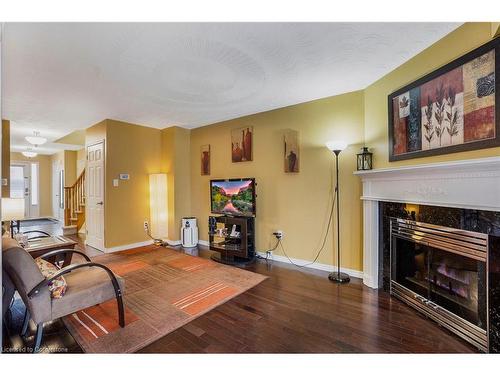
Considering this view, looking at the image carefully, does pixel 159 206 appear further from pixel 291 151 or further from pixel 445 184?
pixel 445 184

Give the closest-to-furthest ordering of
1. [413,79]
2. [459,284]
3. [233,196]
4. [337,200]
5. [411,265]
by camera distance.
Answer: [459,284] < [413,79] < [411,265] < [337,200] < [233,196]

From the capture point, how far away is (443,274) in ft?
6.99

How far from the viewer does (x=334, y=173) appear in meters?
3.24

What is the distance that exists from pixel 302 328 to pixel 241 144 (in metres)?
3.04

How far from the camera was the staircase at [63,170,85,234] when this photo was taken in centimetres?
585

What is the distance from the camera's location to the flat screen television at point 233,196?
3.73 metres

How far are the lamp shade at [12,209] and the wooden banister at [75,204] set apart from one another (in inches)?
150

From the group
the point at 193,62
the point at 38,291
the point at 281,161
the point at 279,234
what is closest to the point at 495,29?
the point at 193,62

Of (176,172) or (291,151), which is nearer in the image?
(291,151)

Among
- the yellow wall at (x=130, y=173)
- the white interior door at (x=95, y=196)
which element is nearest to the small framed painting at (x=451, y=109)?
the yellow wall at (x=130, y=173)

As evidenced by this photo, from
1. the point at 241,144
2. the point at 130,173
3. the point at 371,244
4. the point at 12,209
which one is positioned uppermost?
the point at 241,144

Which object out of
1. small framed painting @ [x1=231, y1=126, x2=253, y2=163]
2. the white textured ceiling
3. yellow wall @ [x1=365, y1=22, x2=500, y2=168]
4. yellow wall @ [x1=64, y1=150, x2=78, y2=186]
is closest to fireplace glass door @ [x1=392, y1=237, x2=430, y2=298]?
yellow wall @ [x1=365, y1=22, x2=500, y2=168]

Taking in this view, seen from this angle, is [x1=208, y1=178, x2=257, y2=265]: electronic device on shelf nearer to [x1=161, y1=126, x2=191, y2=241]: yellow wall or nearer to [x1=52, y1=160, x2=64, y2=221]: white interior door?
[x1=161, y1=126, x2=191, y2=241]: yellow wall

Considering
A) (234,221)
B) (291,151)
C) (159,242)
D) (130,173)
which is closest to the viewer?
(291,151)
